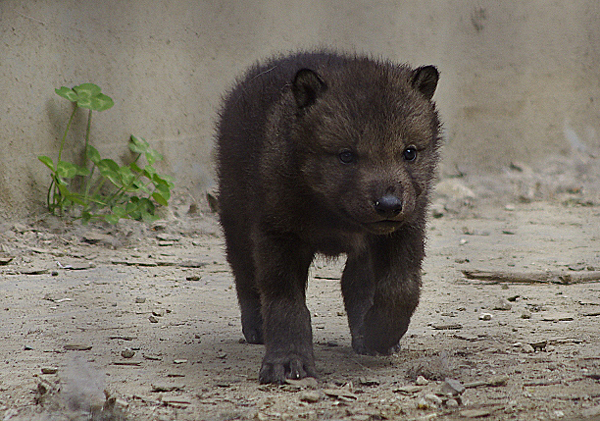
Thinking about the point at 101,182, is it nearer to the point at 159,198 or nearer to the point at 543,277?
the point at 159,198

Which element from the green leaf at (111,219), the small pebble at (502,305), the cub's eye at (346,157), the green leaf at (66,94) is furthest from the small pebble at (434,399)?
the green leaf at (66,94)

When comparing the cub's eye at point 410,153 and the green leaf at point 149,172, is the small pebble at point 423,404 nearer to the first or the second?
the cub's eye at point 410,153

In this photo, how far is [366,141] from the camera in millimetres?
2938

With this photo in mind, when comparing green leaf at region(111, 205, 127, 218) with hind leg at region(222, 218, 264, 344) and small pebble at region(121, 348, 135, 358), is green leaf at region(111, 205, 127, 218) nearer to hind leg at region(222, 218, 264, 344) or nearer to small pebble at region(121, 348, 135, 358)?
hind leg at region(222, 218, 264, 344)

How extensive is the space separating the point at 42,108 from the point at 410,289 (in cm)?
342

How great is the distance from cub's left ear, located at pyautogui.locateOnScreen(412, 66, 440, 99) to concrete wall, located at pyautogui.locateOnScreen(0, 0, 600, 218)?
2327mm

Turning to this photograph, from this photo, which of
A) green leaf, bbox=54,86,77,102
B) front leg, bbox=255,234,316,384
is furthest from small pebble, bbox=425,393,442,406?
green leaf, bbox=54,86,77,102

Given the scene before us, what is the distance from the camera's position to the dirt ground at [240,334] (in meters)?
2.59

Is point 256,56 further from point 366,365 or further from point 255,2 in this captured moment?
point 366,365

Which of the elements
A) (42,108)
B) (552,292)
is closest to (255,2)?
(42,108)

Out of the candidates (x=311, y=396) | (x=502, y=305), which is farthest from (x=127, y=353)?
(x=502, y=305)

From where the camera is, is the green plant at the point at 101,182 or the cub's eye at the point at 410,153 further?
the green plant at the point at 101,182

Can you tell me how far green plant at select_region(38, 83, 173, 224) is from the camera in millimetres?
5574

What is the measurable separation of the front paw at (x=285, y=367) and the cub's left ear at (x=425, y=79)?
1.13 m
